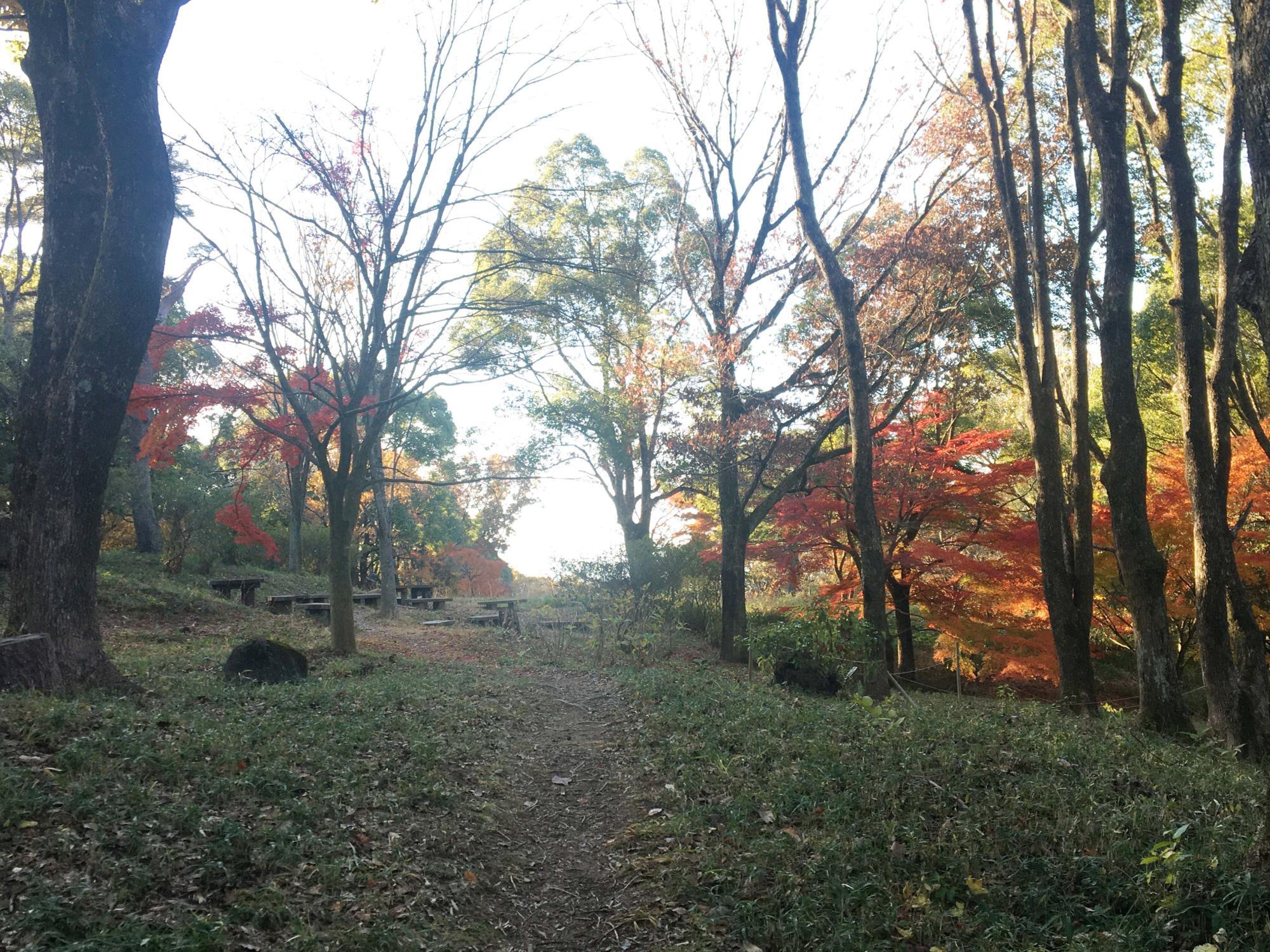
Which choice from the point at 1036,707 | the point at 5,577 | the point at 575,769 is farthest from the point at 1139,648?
the point at 5,577

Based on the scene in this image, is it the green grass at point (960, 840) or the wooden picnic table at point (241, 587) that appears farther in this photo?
the wooden picnic table at point (241, 587)

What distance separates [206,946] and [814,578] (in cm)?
2609

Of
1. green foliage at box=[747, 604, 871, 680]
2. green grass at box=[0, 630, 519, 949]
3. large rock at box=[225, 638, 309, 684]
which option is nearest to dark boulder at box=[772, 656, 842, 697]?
green foliage at box=[747, 604, 871, 680]

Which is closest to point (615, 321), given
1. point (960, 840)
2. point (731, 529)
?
point (731, 529)

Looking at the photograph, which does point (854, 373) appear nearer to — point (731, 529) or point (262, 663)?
point (731, 529)

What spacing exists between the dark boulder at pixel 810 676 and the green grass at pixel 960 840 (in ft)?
13.4

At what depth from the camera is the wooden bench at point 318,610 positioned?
1662 centimetres

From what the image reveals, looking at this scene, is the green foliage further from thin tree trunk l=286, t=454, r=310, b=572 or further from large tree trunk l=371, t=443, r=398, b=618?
thin tree trunk l=286, t=454, r=310, b=572

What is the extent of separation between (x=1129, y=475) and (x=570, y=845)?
19.7 ft

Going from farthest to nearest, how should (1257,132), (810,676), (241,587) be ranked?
(241,587) → (810,676) → (1257,132)

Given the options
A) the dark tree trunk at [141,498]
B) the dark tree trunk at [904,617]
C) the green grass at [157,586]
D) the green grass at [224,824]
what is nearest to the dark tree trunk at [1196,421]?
the green grass at [224,824]

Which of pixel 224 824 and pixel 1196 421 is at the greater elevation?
pixel 1196 421

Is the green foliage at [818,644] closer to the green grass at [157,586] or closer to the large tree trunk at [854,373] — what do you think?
the large tree trunk at [854,373]

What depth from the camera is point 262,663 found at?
8.27m
